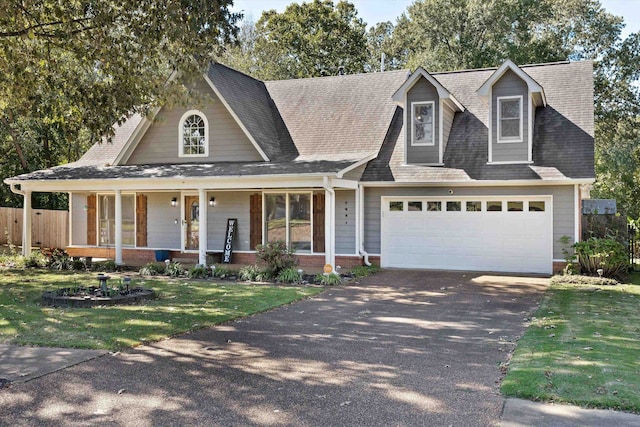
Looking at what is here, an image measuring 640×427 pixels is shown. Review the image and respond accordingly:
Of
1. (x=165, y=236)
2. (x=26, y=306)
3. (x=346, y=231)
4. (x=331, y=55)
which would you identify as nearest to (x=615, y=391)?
(x=26, y=306)

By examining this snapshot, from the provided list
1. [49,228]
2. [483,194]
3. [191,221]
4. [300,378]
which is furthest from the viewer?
[49,228]

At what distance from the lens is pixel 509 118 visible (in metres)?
16.2

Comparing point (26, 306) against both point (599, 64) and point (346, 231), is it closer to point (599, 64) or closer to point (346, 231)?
point (346, 231)

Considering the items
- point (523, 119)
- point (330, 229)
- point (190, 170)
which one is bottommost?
point (330, 229)

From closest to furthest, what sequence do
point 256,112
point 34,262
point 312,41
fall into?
point 34,262 → point 256,112 → point 312,41

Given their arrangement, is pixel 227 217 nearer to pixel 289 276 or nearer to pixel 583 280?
pixel 289 276

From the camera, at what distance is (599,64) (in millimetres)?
27312

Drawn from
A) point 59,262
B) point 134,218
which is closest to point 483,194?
point 134,218

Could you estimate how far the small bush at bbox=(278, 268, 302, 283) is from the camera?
14.3 metres

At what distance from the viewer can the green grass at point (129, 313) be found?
808 centimetres

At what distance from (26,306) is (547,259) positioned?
1247 cm

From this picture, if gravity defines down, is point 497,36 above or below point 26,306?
above

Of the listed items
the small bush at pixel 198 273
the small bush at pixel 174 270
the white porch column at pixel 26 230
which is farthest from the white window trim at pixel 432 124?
the white porch column at pixel 26 230

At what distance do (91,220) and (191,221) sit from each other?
4.17m
